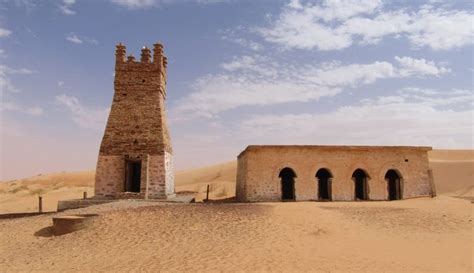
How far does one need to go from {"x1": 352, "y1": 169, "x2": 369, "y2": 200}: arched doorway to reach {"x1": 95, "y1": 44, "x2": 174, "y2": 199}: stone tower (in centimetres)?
1029

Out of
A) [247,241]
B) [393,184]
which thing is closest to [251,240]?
[247,241]

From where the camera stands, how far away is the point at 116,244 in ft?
36.3

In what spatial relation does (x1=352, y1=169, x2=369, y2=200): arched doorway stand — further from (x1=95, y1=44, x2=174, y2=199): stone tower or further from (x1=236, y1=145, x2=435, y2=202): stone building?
(x1=95, y1=44, x2=174, y2=199): stone tower

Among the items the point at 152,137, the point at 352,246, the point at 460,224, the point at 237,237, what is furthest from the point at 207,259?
the point at 152,137

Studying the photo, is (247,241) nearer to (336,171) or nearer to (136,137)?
(136,137)

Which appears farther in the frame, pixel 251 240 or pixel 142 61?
pixel 142 61

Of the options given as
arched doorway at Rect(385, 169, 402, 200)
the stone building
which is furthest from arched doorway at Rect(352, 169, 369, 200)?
arched doorway at Rect(385, 169, 402, 200)

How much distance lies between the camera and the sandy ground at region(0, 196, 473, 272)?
9.51 meters

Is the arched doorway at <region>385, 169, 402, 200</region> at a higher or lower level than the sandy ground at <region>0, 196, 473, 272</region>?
higher

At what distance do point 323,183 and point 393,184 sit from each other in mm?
3992

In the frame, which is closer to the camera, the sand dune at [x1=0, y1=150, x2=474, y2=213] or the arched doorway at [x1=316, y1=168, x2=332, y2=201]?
the arched doorway at [x1=316, y1=168, x2=332, y2=201]

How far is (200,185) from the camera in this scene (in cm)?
4234

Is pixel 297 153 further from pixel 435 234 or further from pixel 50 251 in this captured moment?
pixel 50 251

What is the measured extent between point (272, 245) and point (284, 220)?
2.52m
